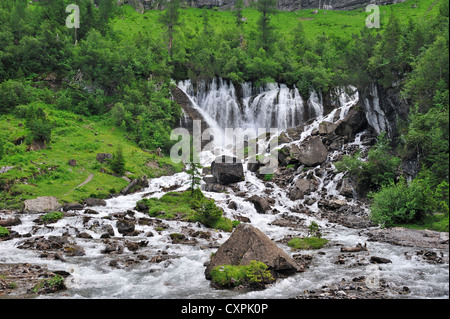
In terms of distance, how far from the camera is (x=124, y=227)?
24.2 meters

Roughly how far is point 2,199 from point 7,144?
10106 mm

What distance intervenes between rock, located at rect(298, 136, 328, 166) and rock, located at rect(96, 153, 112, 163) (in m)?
24.0

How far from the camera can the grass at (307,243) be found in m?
20.1

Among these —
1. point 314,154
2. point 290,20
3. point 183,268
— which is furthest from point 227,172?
point 290,20

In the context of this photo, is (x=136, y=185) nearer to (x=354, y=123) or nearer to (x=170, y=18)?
(x=354, y=123)

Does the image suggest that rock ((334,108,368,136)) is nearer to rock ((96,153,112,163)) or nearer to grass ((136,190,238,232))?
grass ((136,190,238,232))

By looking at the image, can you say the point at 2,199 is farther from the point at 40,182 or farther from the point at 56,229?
the point at 56,229

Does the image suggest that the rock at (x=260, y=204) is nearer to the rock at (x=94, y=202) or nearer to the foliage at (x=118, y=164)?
the rock at (x=94, y=202)

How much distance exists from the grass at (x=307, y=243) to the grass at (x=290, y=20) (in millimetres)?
72656

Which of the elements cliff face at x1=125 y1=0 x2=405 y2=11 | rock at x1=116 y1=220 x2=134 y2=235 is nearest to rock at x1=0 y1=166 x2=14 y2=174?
rock at x1=116 y1=220 x2=134 y2=235

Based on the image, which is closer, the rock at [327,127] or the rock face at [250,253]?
the rock face at [250,253]

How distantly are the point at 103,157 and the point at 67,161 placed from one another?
415 centimetres

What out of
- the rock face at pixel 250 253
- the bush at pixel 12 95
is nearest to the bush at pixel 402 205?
the rock face at pixel 250 253
